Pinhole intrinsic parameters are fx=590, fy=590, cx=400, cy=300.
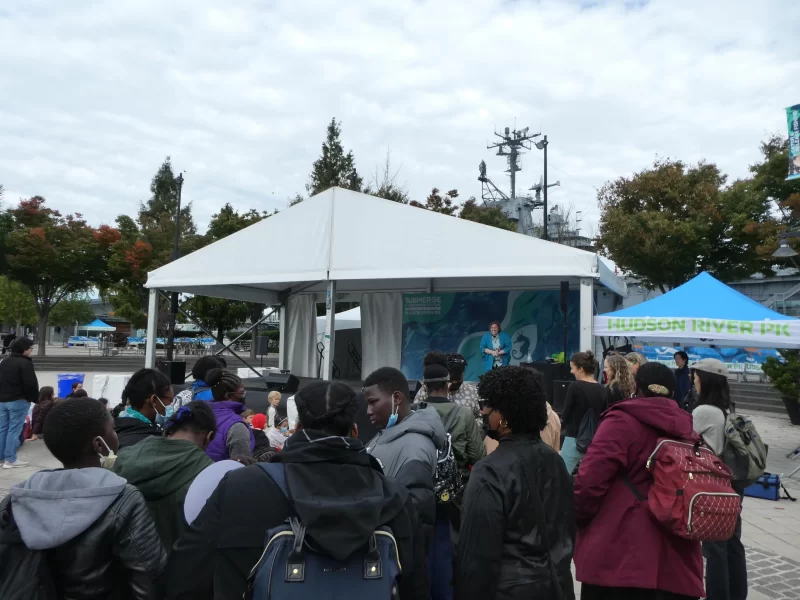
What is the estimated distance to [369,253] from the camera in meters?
10.8

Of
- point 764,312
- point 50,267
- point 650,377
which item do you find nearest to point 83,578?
point 650,377

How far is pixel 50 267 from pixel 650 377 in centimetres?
2545

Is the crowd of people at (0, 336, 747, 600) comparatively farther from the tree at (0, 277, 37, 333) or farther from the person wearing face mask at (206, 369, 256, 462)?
the tree at (0, 277, 37, 333)

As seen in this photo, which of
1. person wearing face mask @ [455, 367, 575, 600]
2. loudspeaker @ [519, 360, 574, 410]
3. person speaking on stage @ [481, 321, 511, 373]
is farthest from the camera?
person speaking on stage @ [481, 321, 511, 373]

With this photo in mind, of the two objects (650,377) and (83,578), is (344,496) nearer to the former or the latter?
(83,578)

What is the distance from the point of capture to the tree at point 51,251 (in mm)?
22750

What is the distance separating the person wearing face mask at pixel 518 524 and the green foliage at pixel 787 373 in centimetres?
1239

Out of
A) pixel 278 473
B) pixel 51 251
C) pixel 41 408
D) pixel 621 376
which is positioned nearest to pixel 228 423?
pixel 278 473

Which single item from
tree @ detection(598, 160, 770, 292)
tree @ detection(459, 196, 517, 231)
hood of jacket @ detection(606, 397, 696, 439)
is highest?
tree @ detection(459, 196, 517, 231)

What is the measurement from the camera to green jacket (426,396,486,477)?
10.2ft

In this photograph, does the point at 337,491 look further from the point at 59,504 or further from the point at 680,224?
the point at 680,224

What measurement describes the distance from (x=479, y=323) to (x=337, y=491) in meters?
13.2

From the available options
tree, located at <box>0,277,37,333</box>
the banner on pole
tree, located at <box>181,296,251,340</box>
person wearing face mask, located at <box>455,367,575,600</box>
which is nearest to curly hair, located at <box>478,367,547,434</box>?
person wearing face mask, located at <box>455,367,575,600</box>

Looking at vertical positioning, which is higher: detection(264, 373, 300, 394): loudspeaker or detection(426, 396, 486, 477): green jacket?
detection(426, 396, 486, 477): green jacket
